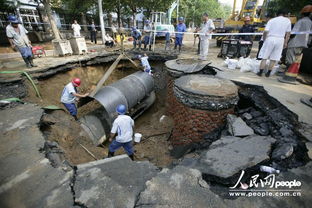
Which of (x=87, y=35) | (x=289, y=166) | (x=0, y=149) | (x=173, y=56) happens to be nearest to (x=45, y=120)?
(x=0, y=149)

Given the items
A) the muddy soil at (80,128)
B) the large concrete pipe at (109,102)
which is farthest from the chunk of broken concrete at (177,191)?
the large concrete pipe at (109,102)

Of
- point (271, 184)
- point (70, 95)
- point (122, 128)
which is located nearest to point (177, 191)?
point (271, 184)

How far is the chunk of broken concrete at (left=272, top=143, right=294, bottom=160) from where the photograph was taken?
2093 millimetres

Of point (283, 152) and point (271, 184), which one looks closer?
point (271, 184)

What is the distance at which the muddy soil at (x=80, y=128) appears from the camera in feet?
10.8

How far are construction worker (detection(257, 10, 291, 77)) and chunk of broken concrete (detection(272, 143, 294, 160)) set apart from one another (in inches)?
128

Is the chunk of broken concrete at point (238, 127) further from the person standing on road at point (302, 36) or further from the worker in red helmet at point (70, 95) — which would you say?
the worker in red helmet at point (70, 95)

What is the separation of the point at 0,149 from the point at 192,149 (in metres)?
3.38

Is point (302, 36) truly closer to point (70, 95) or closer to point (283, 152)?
point (283, 152)

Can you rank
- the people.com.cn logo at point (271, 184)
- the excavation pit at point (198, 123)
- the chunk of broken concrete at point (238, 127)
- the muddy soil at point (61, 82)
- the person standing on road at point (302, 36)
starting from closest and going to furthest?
the people.com.cn logo at point (271, 184)
the excavation pit at point (198, 123)
the chunk of broken concrete at point (238, 127)
the person standing on road at point (302, 36)
the muddy soil at point (61, 82)

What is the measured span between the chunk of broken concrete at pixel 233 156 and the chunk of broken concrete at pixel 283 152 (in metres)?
0.08

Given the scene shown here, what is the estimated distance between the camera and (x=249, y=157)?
7.07 ft

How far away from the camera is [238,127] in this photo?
2.93 meters

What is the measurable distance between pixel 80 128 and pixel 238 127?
3.66m
